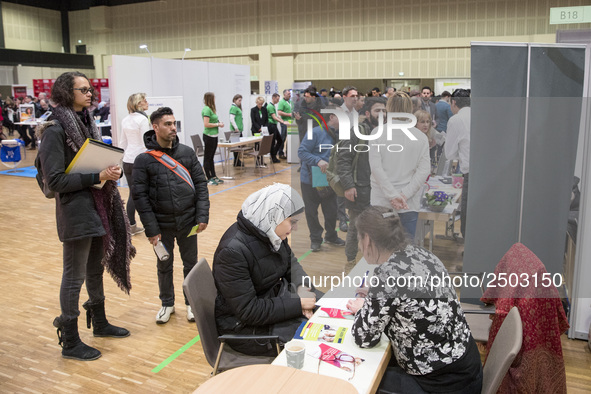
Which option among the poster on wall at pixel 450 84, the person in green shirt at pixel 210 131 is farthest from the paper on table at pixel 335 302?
the poster on wall at pixel 450 84

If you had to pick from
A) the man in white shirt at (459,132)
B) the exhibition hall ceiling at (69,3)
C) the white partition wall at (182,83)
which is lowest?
the man in white shirt at (459,132)

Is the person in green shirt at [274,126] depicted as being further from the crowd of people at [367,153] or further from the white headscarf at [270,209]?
the crowd of people at [367,153]

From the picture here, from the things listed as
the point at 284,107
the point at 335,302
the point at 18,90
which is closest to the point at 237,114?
the point at 284,107

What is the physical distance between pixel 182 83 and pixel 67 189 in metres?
7.45

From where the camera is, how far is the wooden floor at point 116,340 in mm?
2928

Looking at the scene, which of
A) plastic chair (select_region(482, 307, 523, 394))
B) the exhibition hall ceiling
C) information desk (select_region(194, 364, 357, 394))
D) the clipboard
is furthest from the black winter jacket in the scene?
the exhibition hall ceiling

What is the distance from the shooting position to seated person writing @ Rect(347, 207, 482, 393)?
77.3 inches

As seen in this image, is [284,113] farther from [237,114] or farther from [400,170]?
[400,170]

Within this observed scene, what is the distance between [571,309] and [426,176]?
2150mm

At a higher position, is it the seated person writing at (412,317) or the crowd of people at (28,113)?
the crowd of people at (28,113)

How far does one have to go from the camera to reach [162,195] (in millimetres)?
3451

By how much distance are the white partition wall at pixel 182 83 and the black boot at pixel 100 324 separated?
5.18 m

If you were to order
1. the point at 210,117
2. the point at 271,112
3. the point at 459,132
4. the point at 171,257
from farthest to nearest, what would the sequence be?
the point at 271,112
the point at 210,117
the point at 171,257
the point at 459,132

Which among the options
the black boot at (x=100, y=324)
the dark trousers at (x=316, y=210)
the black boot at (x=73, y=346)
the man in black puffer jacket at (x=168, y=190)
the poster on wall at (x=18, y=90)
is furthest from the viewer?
the poster on wall at (x=18, y=90)
